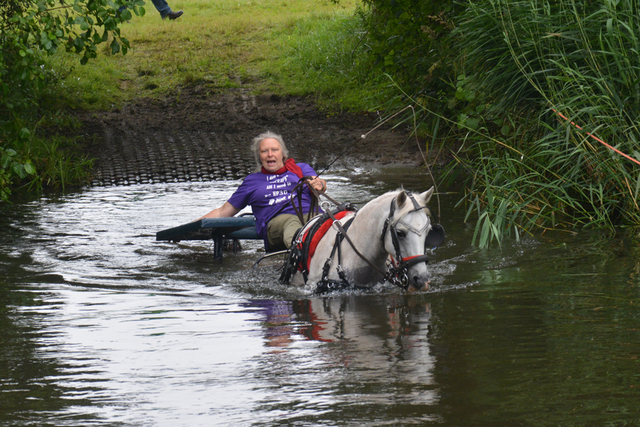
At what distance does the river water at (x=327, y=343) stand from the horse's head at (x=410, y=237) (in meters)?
0.27

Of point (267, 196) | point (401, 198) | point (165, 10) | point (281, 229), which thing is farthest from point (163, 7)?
point (401, 198)

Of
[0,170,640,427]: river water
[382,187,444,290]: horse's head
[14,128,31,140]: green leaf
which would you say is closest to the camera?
[0,170,640,427]: river water

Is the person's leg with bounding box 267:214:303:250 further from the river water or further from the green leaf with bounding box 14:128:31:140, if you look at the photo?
the green leaf with bounding box 14:128:31:140

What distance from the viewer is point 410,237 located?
463 centimetres

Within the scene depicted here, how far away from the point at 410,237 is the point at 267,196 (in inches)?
96.8

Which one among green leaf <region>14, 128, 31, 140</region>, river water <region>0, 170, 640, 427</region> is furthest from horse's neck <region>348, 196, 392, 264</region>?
green leaf <region>14, 128, 31, 140</region>

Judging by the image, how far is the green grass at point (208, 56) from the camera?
1766 cm

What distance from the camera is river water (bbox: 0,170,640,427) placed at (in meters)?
3.05

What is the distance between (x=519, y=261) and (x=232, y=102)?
1141cm

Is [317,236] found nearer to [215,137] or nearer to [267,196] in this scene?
[267,196]

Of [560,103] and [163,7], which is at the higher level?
[163,7]

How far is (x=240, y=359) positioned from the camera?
3822mm

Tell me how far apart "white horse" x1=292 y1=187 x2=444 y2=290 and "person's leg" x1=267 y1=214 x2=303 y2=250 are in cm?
68

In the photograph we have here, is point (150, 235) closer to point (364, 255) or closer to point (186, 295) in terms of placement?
point (186, 295)
